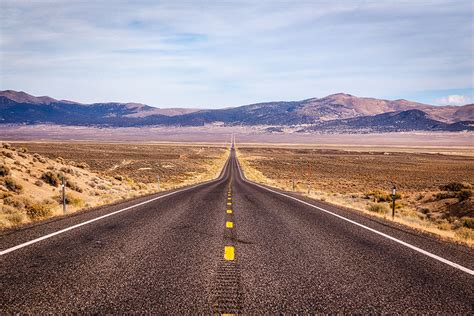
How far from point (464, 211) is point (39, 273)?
22.2 metres

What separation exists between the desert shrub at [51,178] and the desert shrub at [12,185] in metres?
3.83

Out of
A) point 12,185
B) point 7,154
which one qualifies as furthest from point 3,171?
point 7,154

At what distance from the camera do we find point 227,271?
17.7 feet

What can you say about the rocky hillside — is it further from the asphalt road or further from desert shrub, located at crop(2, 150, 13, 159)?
the asphalt road

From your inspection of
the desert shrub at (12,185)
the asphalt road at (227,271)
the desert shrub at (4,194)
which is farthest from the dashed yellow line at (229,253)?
the desert shrub at (12,185)

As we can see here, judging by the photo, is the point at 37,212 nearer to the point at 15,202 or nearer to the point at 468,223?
the point at 15,202

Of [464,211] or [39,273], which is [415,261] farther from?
[464,211]

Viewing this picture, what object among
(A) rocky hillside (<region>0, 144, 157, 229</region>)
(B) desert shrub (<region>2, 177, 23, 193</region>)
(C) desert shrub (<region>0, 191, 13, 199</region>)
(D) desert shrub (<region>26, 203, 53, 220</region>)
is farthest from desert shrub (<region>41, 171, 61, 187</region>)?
(D) desert shrub (<region>26, 203, 53, 220</region>)

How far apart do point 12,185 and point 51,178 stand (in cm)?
420

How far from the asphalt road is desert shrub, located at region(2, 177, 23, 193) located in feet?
31.4

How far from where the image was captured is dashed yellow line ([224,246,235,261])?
6.11m

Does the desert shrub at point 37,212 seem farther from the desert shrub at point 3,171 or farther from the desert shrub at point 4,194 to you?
the desert shrub at point 3,171

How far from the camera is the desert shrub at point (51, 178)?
20.9 meters

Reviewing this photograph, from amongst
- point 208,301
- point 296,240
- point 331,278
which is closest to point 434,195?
point 296,240
